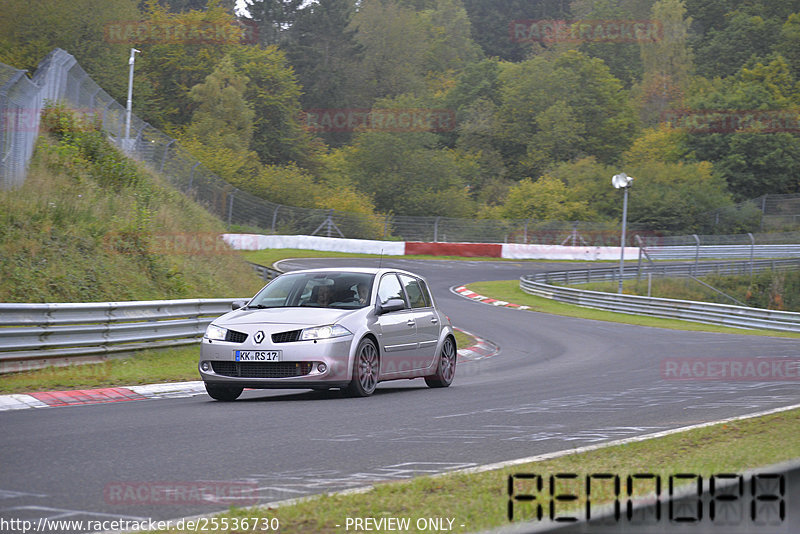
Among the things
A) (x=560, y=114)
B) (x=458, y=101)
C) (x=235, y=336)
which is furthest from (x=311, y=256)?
(x=458, y=101)

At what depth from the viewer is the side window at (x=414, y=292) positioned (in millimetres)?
12906

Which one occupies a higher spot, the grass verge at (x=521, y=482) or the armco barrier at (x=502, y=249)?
the armco barrier at (x=502, y=249)

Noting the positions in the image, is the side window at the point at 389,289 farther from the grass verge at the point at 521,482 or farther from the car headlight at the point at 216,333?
the grass verge at the point at 521,482

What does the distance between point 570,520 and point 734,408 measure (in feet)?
26.2

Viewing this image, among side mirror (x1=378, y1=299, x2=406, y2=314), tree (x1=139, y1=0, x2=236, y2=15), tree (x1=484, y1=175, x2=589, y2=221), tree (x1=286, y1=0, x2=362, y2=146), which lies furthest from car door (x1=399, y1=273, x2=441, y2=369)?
tree (x1=139, y1=0, x2=236, y2=15)

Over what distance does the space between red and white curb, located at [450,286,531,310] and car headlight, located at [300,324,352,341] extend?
25.0 meters

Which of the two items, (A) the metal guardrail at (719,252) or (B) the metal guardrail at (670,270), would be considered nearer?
(B) the metal guardrail at (670,270)

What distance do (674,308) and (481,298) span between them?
24.6ft

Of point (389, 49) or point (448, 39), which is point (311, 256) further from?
point (448, 39)

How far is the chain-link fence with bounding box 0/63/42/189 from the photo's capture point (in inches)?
675

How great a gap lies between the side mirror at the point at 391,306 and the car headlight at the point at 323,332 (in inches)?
40.0

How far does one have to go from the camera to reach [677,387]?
44.1ft

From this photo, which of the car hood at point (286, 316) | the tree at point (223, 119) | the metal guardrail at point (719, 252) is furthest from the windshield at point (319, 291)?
the tree at point (223, 119)

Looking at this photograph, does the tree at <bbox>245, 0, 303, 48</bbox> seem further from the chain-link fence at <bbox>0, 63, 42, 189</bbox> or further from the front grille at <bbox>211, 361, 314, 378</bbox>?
the front grille at <bbox>211, 361, 314, 378</bbox>
